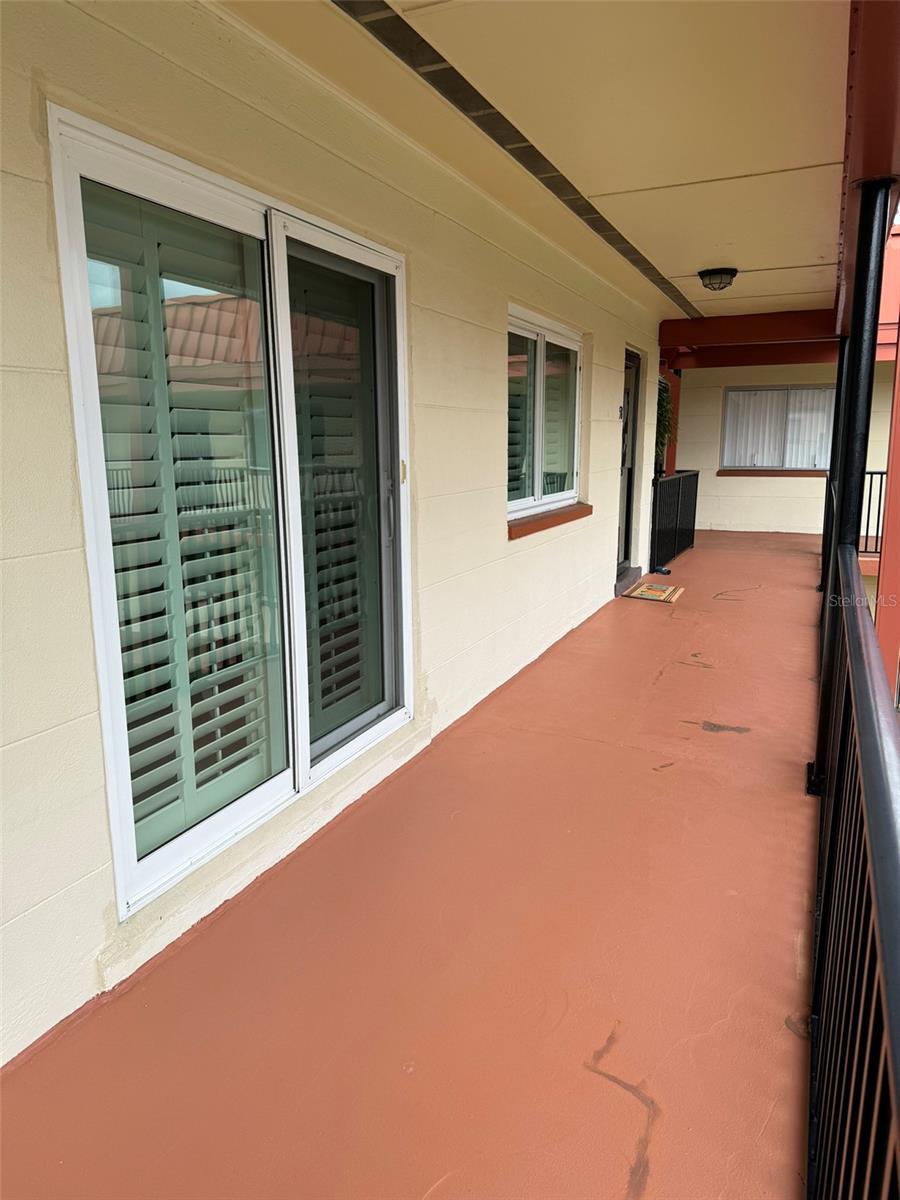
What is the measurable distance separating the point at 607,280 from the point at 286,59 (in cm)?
358

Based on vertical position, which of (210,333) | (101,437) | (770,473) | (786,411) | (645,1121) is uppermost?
(786,411)

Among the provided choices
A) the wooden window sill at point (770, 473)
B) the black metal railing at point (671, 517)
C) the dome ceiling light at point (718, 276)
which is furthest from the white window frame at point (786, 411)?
the dome ceiling light at point (718, 276)

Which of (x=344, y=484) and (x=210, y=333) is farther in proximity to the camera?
(x=344, y=484)

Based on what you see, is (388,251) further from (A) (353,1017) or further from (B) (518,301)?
(A) (353,1017)

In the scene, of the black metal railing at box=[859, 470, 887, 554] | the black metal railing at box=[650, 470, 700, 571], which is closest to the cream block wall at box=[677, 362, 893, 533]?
the black metal railing at box=[859, 470, 887, 554]

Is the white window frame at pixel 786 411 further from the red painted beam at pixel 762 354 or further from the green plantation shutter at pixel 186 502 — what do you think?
the green plantation shutter at pixel 186 502

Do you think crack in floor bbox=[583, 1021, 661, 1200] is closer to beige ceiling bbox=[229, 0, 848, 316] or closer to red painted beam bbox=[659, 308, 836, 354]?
beige ceiling bbox=[229, 0, 848, 316]

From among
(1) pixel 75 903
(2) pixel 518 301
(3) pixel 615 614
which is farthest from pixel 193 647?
(3) pixel 615 614

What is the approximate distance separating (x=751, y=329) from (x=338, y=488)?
5403 millimetres

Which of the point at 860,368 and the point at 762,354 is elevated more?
the point at 762,354

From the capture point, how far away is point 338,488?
2.66 metres

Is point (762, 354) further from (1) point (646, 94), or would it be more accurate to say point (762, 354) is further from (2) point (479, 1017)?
(2) point (479, 1017)

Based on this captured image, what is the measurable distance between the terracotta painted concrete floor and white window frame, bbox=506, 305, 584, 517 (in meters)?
1.99

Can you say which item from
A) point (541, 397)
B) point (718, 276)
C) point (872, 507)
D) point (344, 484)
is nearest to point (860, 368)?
point (344, 484)
